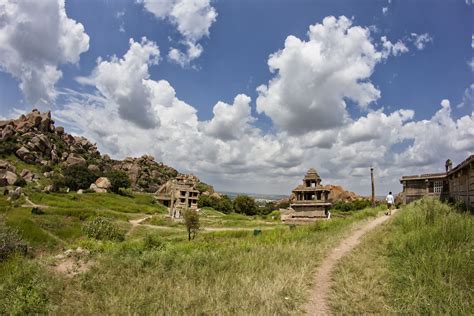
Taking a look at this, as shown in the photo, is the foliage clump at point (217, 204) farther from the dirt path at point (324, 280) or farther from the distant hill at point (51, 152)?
the dirt path at point (324, 280)

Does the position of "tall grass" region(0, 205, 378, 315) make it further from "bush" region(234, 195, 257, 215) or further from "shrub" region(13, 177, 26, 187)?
"shrub" region(13, 177, 26, 187)

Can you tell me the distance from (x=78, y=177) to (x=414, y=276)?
257 feet

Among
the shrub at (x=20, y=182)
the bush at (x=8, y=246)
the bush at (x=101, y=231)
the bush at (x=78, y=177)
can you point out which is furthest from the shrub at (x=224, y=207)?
the bush at (x=8, y=246)

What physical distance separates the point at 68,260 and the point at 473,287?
10334mm

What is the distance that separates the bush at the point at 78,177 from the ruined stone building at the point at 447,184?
6772 cm

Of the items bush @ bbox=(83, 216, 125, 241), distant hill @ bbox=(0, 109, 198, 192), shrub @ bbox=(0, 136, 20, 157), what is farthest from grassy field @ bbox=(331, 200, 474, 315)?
Answer: shrub @ bbox=(0, 136, 20, 157)

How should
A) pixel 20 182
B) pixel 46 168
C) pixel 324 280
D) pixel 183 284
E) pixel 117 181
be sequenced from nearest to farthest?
1. pixel 183 284
2. pixel 324 280
3. pixel 20 182
4. pixel 117 181
5. pixel 46 168

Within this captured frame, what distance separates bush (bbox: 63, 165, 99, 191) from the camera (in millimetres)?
69812

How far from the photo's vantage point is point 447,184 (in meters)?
23.9

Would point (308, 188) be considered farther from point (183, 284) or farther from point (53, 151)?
point (53, 151)

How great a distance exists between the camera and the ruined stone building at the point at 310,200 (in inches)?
1210

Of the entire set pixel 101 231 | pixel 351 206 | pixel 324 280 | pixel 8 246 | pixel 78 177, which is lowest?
pixel 101 231

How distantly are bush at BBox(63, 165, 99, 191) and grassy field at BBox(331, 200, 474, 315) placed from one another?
238 feet

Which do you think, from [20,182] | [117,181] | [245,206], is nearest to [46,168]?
[20,182]
